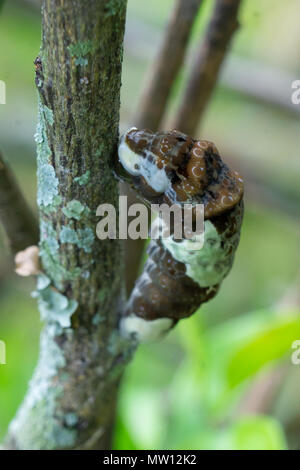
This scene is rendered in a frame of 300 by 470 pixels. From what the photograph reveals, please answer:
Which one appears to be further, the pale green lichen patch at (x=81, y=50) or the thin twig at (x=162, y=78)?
the thin twig at (x=162, y=78)

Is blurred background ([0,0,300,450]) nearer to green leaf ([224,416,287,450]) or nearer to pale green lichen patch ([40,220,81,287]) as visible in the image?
green leaf ([224,416,287,450])

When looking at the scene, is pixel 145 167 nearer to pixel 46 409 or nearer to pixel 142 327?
pixel 142 327

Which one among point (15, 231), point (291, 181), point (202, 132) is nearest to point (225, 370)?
point (15, 231)

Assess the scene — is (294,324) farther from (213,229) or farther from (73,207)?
(73,207)

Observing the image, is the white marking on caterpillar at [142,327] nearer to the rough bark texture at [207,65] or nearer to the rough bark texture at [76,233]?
the rough bark texture at [76,233]

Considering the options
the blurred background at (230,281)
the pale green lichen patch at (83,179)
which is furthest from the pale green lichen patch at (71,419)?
the pale green lichen patch at (83,179)

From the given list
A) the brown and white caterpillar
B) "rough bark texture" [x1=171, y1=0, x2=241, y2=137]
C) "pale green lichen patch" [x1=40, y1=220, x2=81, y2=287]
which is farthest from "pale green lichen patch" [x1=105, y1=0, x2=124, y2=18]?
"rough bark texture" [x1=171, y1=0, x2=241, y2=137]
